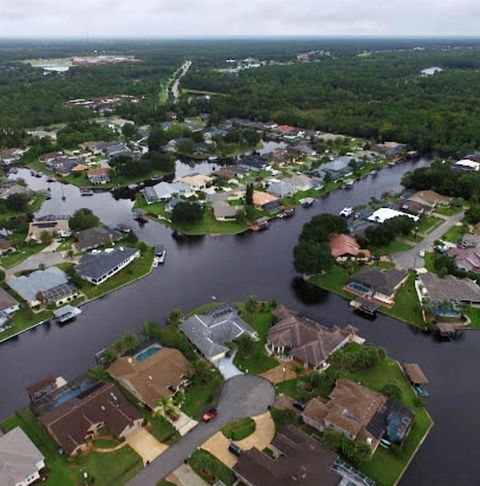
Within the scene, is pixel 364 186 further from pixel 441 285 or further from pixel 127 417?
pixel 127 417

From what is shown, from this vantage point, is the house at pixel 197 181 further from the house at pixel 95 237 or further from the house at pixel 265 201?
the house at pixel 95 237

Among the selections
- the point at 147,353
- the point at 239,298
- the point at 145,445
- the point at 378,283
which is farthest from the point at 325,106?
the point at 145,445

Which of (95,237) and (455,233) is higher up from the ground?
(95,237)

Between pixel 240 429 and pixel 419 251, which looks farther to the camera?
pixel 419 251

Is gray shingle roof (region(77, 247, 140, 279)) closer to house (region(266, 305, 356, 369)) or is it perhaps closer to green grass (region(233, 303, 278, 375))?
green grass (region(233, 303, 278, 375))

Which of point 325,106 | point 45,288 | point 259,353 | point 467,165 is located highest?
point 325,106

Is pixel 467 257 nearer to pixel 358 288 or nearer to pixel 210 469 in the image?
pixel 358 288

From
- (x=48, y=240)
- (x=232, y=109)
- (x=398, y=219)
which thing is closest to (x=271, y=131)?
(x=232, y=109)
